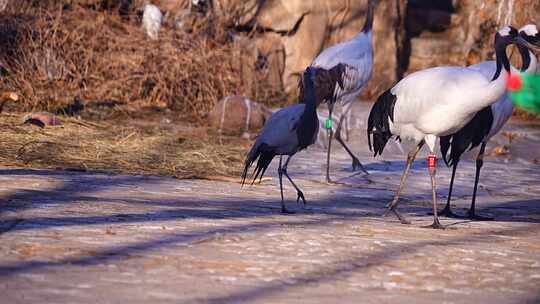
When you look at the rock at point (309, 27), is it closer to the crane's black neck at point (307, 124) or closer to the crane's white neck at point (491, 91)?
the crane's black neck at point (307, 124)

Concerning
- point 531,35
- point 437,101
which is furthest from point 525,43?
point 437,101

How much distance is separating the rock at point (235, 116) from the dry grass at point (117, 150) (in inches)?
24.8

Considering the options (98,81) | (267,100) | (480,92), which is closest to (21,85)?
(98,81)

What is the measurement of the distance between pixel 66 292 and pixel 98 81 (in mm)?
8984

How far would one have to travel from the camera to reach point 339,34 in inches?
565

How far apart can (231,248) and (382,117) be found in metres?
2.78

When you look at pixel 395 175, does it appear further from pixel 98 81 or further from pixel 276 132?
pixel 98 81

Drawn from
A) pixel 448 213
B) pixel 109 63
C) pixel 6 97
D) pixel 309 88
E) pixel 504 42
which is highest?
pixel 504 42

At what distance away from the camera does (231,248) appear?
16.4 feet

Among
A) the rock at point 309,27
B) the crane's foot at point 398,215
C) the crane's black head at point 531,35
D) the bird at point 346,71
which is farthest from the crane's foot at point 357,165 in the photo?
the rock at point 309,27

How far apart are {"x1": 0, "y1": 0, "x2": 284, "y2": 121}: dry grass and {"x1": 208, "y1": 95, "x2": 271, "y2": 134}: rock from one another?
0.59m

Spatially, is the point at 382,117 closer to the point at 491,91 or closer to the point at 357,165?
the point at 491,91

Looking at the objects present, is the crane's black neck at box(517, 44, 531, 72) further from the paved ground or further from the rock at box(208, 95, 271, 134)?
the rock at box(208, 95, 271, 134)

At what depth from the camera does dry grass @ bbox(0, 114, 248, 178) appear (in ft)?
28.1
